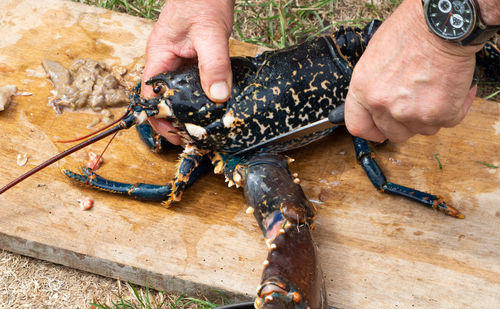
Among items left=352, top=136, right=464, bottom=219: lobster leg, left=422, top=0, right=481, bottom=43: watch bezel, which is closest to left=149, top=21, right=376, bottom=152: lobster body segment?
left=352, top=136, right=464, bottom=219: lobster leg

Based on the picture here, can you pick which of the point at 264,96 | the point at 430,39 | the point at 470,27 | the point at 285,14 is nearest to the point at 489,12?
the point at 470,27

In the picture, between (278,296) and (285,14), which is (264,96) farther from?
(285,14)

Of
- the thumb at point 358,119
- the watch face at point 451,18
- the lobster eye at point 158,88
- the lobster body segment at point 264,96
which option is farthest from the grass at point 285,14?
the watch face at point 451,18

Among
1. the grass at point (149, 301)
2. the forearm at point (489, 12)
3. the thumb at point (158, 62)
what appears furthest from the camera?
the thumb at point (158, 62)

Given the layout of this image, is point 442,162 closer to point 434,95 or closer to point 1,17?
point 434,95

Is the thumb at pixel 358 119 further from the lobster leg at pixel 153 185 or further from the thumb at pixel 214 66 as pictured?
the lobster leg at pixel 153 185

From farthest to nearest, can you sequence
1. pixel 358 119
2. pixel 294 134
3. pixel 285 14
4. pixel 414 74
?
pixel 285 14 < pixel 294 134 < pixel 358 119 < pixel 414 74
